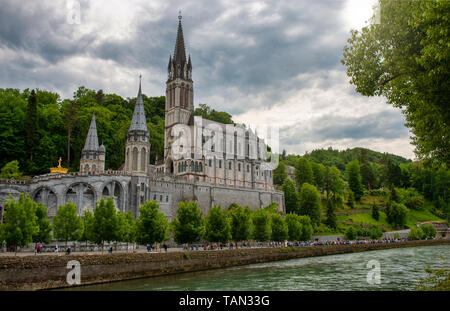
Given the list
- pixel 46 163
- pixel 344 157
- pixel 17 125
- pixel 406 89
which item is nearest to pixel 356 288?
pixel 406 89

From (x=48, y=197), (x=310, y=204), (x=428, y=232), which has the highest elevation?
(x=310, y=204)

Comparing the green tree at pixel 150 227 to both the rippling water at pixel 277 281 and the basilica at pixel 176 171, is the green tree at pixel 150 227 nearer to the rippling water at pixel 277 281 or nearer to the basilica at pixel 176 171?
the rippling water at pixel 277 281

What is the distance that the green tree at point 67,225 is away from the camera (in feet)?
121

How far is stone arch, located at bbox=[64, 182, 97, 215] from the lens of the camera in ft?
162

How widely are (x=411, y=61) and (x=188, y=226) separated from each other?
30046 millimetres

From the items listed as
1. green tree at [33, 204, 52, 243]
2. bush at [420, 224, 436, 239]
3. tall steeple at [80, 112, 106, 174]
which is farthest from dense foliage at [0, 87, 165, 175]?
bush at [420, 224, 436, 239]

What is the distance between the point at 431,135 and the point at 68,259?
24.7 m

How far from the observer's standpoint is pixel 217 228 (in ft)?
151

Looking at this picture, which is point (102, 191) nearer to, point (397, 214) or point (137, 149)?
point (137, 149)

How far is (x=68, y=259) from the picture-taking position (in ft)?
89.6

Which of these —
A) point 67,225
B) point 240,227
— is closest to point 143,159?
point 240,227

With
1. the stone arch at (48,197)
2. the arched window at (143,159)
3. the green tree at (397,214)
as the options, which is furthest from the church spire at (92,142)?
the green tree at (397,214)

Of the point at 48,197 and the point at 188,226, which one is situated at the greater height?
the point at 48,197

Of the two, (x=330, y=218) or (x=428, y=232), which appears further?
(x=428, y=232)
